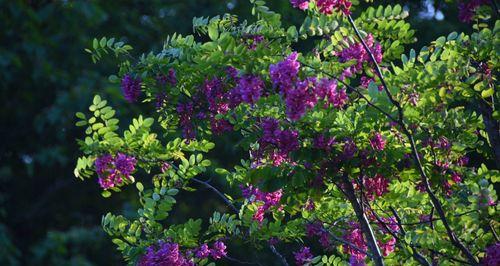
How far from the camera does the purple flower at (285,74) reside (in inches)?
134

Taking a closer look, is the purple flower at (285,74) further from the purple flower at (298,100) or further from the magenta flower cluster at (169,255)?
the magenta flower cluster at (169,255)

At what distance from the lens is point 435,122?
3.89m

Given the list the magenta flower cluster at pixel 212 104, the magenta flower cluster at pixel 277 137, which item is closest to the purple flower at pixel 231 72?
the magenta flower cluster at pixel 212 104

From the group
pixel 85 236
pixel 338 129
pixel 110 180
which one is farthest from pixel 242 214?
pixel 85 236

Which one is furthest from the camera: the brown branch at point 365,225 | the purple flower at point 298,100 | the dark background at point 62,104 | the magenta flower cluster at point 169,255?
the dark background at point 62,104

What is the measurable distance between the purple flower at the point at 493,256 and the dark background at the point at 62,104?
7231 millimetres

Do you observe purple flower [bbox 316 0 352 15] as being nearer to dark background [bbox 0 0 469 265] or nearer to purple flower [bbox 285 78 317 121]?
purple flower [bbox 285 78 317 121]

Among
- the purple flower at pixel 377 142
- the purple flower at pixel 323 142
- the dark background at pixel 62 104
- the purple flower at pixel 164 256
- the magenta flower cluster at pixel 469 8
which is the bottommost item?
the purple flower at pixel 164 256

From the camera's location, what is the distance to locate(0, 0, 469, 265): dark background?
1112cm

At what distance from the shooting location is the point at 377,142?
3.84 meters

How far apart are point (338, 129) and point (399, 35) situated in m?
0.67

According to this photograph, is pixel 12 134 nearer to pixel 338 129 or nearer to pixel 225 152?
pixel 225 152

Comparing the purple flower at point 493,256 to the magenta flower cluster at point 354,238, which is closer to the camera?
the purple flower at point 493,256

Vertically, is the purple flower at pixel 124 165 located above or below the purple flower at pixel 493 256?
above
